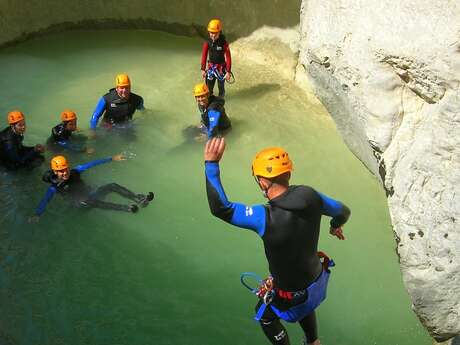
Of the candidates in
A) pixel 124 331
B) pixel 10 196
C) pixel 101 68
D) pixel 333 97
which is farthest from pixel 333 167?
pixel 101 68

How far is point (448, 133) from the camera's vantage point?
197 inches

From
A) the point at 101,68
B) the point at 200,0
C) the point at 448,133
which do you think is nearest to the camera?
the point at 448,133

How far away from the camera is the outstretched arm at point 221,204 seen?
3811 millimetres

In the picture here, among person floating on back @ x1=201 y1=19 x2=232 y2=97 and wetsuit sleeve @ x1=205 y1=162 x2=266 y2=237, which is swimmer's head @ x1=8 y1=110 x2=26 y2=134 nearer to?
person floating on back @ x1=201 y1=19 x2=232 y2=97

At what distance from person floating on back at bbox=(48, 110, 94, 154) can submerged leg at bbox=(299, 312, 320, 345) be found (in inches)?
192

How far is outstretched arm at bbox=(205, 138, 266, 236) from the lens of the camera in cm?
381

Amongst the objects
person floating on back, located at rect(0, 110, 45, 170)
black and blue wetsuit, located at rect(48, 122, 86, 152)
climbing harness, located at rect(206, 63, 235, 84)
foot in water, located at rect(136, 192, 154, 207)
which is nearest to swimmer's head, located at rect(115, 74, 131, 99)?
black and blue wetsuit, located at rect(48, 122, 86, 152)

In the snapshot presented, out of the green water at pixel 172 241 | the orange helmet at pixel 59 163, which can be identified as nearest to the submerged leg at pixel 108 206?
the green water at pixel 172 241

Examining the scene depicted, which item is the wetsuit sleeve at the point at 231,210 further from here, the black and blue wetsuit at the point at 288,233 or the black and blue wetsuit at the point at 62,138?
the black and blue wetsuit at the point at 62,138

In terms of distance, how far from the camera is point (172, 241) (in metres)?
6.71

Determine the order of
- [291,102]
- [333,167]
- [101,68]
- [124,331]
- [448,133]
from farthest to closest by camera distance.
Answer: [101,68] → [291,102] → [333,167] → [124,331] → [448,133]

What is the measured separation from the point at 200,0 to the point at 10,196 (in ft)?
20.1

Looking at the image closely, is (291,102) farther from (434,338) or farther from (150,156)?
(434,338)

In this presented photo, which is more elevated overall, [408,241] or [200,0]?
[200,0]
